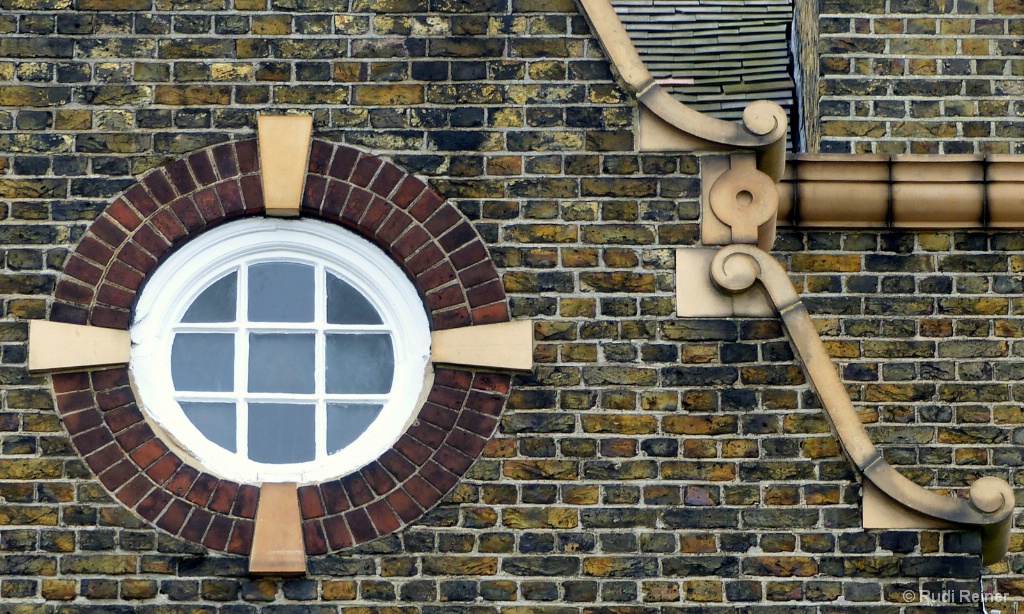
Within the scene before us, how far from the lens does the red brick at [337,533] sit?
873cm

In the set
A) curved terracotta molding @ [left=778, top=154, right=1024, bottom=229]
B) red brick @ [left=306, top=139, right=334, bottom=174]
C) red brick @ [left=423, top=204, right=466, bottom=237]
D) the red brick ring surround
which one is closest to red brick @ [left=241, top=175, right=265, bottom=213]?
the red brick ring surround

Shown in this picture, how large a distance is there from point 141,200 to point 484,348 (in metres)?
1.72

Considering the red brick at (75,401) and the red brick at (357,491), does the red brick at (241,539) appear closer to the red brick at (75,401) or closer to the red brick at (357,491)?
the red brick at (357,491)

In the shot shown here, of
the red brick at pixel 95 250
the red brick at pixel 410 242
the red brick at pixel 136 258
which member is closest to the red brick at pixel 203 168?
the red brick at pixel 136 258

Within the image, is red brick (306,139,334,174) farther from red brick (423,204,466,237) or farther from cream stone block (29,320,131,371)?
cream stone block (29,320,131,371)

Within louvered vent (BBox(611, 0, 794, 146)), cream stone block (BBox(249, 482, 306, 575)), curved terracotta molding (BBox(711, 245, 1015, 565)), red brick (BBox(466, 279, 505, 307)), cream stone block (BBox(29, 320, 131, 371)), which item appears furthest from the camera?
louvered vent (BBox(611, 0, 794, 146))

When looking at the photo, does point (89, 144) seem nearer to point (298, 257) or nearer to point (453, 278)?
point (298, 257)

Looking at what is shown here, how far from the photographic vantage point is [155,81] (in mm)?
9219

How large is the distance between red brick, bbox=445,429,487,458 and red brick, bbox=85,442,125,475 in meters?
1.47

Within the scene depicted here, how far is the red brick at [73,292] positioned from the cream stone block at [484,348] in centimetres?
158

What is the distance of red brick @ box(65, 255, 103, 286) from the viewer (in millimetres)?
9000

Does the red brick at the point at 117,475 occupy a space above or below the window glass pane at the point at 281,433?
below

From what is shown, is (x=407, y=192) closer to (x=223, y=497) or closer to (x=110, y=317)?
(x=110, y=317)

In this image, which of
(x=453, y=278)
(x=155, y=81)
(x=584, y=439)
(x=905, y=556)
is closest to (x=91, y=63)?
(x=155, y=81)
